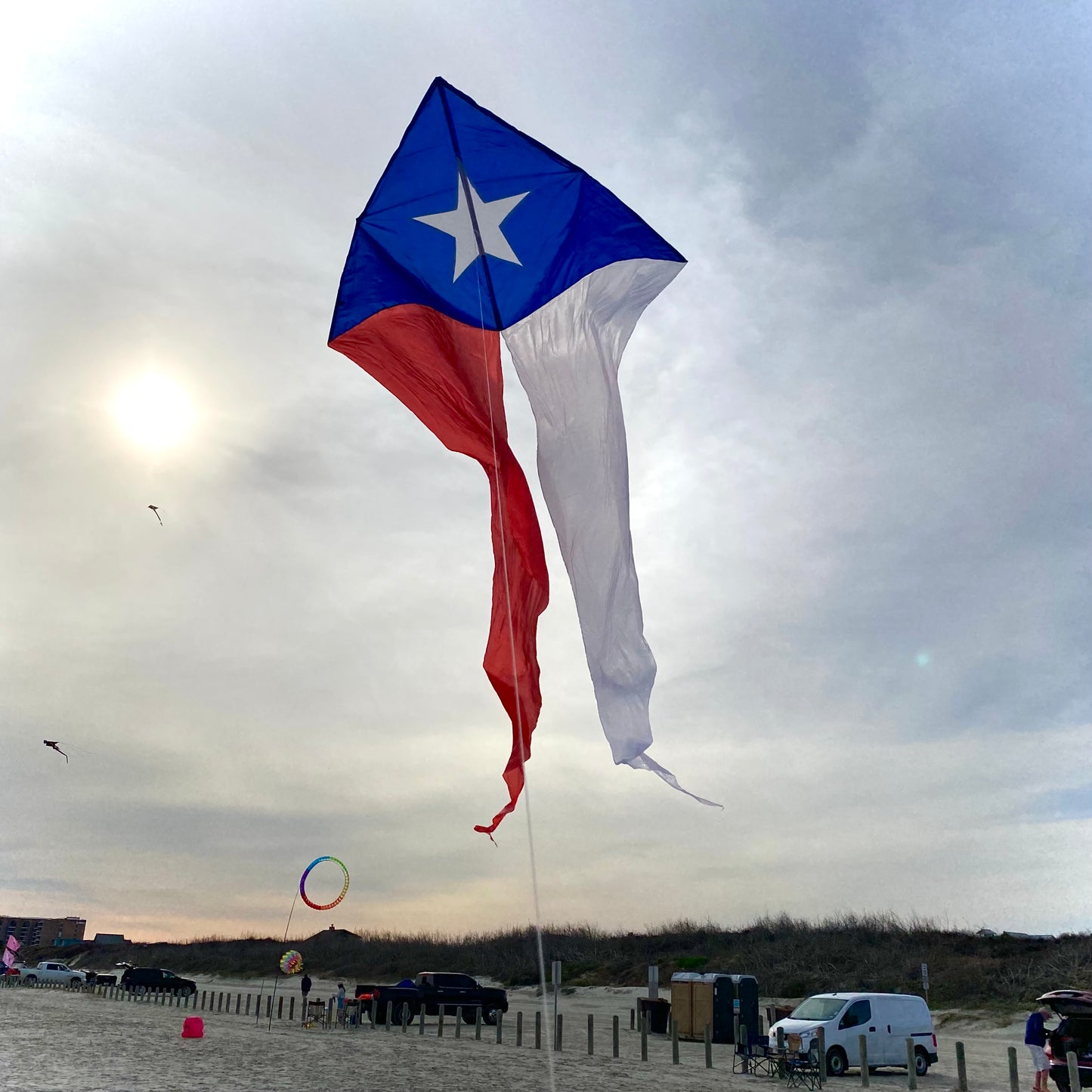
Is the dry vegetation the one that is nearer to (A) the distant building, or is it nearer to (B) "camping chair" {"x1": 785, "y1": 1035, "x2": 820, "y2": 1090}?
(B) "camping chair" {"x1": 785, "y1": 1035, "x2": 820, "y2": 1090}

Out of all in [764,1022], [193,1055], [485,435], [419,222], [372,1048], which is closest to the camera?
[485,435]

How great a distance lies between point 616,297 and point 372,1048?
19.8 m

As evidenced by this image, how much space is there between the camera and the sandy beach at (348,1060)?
16.5 m

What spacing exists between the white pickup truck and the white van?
53.3 meters

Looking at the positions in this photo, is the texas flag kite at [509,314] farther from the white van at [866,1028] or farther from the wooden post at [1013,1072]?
the white van at [866,1028]

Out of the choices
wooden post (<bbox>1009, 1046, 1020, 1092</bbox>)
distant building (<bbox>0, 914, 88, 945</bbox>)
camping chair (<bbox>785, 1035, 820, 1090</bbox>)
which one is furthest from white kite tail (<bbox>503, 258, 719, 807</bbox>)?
distant building (<bbox>0, 914, 88, 945</bbox>)

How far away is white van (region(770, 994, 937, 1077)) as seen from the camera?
65.9 ft

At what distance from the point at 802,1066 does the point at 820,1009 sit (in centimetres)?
187

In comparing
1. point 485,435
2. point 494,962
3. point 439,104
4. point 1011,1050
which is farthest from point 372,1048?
point 494,962

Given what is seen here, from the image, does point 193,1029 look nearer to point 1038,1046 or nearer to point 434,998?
Answer: point 434,998

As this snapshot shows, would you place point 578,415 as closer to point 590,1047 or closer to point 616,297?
point 616,297

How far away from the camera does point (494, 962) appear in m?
62.4

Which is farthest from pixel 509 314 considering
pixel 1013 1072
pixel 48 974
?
pixel 48 974

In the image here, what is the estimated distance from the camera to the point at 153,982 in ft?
158
